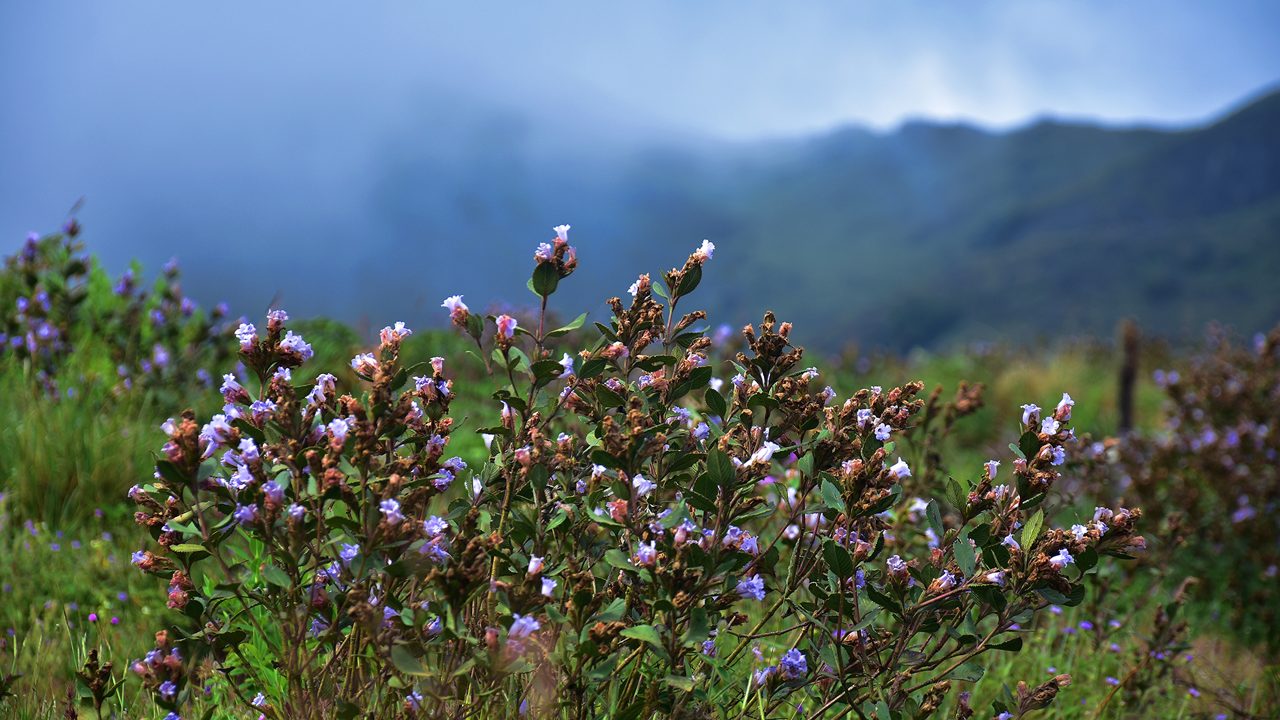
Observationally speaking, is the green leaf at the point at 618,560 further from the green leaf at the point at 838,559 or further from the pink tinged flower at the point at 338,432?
the pink tinged flower at the point at 338,432

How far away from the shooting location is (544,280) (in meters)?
1.93

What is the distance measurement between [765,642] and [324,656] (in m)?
1.52

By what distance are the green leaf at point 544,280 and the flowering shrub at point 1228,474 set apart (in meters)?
4.16

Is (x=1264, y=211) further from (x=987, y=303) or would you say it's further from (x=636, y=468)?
(x=636, y=468)

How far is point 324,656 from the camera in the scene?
2.50 metres

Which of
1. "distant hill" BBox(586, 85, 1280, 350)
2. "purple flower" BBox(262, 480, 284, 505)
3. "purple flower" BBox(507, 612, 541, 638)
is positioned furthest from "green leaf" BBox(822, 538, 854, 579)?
"distant hill" BBox(586, 85, 1280, 350)

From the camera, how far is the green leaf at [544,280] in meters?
1.92

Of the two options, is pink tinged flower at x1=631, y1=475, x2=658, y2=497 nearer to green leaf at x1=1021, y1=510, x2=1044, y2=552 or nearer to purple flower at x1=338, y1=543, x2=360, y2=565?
purple flower at x1=338, y1=543, x2=360, y2=565

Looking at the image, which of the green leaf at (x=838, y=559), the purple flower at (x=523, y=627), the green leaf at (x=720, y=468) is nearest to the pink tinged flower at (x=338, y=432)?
the purple flower at (x=523, y=627)

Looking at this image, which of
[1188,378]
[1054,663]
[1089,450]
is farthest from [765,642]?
[1188,378]

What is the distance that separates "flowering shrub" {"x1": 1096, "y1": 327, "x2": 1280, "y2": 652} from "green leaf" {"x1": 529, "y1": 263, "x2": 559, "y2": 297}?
416 cm

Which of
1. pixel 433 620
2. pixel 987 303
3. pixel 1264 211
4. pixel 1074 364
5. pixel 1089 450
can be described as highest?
pixel 1264 211

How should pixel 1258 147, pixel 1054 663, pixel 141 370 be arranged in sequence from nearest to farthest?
pixel 1054 663 → pixel 141 370 → pixel 1258 147

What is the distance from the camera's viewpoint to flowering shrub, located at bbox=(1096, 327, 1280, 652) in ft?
18.3
